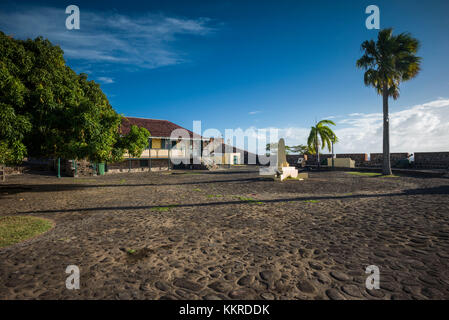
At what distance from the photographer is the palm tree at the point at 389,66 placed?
17672 millimetres

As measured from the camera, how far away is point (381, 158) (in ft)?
92.4

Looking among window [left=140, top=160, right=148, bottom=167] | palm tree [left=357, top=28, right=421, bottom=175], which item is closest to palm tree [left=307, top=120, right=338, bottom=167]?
palm tree [left=357, top=28, right=421, bottom=175]

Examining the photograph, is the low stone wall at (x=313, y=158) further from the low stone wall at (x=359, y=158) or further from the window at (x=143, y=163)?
the window at (x=143, y=163)

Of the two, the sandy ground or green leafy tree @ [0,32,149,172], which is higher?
green leafy tree @ [0,32,149,172]

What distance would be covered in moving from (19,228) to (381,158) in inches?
1334

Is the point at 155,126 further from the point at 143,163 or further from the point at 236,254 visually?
the point at 236,254

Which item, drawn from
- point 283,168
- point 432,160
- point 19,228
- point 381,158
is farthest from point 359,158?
point 19,228

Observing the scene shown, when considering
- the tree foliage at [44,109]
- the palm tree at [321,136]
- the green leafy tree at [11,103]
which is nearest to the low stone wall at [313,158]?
the palm tree at [321,136]

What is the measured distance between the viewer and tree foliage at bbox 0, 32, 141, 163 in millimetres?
8094

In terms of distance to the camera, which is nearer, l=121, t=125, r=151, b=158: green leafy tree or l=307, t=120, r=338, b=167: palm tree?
l=121, t=125, r=151, b=158: green leafy tree

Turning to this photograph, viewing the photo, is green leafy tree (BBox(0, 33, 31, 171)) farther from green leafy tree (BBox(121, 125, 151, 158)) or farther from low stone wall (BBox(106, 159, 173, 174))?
low stone wall (BBox(106, 159, 173, 174))

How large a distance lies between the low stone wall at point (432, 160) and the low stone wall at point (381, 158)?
1.44 metres

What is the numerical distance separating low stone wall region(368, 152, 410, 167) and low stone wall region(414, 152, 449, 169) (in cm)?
144
